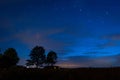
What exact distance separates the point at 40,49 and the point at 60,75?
91994mm

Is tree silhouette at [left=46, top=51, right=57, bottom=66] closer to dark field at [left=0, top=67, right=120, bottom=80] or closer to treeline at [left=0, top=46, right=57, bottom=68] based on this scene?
treeline at [left=0, top=46, right=57, bottom=68]

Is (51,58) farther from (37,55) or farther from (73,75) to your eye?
(73,75)

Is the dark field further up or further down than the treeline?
further down

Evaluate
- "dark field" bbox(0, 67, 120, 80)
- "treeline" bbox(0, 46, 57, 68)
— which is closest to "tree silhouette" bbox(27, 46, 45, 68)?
"treeline" bbox(0, 46, 57, 68)

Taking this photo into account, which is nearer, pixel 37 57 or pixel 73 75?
pixel 73 75

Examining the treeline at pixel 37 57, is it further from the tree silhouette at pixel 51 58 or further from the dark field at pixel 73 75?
the dark field at pixel 73 75

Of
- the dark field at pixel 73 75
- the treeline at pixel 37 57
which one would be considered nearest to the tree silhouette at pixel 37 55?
the treeline at pixel 37 57

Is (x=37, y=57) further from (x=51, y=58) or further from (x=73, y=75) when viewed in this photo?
(x=73, y=75)

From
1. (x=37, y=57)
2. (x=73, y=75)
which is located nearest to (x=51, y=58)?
(x=37, y=57)

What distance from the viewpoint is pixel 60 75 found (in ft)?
129

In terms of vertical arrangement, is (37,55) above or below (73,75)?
above

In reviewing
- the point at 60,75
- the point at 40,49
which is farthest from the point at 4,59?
the point at 60,75

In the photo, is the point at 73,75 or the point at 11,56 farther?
the point at 11,56

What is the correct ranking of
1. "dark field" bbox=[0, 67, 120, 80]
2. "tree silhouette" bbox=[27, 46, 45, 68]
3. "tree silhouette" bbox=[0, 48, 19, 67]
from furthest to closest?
1. "tree silhouette" bbox=[27, 46, 45, 68]
2. "tree silhouette" bbox=[0, 48, 19, 67]
3. "dark field" bbox=[0, 67, 120, 80]
